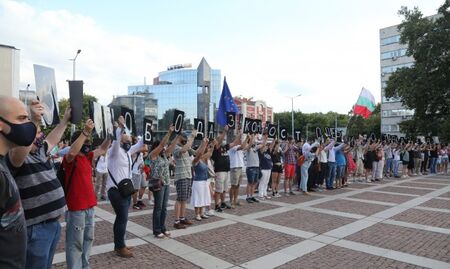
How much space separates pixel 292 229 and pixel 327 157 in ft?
24.1

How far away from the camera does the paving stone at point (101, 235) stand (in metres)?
6.46

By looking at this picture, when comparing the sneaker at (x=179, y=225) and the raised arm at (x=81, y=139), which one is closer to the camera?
the raised arm at (x=81, y=139)

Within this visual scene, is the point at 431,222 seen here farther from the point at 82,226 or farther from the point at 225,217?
the point at 82,226

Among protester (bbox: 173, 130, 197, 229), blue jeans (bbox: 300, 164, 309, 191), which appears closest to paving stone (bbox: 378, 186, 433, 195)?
blue jeans (bbox: 300, 164, 309, 191)

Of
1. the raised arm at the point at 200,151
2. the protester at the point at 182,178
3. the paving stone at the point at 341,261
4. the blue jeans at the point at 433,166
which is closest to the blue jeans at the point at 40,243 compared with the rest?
the paving stone at the point at 341,261

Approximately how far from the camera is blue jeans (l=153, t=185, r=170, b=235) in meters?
6.72

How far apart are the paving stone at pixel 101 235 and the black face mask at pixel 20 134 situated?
4.43 meters

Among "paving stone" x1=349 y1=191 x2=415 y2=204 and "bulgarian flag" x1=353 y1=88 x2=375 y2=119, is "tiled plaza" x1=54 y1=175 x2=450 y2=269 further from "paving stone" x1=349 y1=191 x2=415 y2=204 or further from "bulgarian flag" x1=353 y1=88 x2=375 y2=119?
"bulgarian flag" x1=353 y1=88 x2=375 y2=119

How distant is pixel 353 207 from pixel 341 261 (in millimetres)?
4944

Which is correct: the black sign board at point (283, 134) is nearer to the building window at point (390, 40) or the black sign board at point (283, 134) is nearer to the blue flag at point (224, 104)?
the blue flag at point (224, 104)

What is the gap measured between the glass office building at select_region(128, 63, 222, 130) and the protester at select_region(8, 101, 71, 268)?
9876 cm

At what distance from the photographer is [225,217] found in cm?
880

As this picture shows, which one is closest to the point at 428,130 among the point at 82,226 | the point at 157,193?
the point at 157,193

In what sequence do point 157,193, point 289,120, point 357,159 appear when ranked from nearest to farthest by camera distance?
point 157,193
point 357,159
point 289,120
